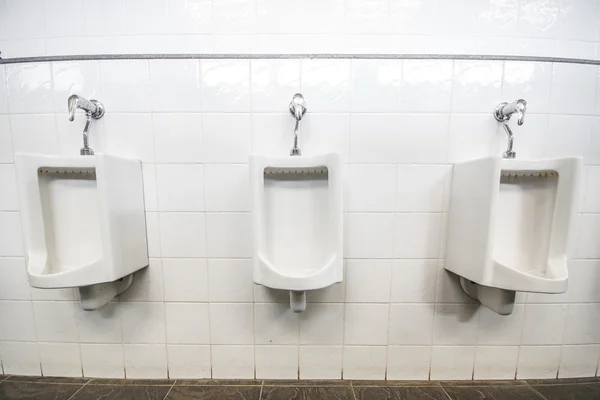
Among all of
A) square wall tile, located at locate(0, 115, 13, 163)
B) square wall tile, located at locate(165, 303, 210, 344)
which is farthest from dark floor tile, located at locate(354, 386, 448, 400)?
square wall tile, located at locate(0, 115, 13, 163)

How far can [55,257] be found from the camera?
81 centimetres

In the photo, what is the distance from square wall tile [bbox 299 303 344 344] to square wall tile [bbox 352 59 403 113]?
79 cm

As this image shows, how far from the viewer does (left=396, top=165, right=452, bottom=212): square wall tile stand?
0.89 m

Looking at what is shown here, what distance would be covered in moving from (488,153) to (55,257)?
163 cm

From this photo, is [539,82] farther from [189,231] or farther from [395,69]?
[189,231]

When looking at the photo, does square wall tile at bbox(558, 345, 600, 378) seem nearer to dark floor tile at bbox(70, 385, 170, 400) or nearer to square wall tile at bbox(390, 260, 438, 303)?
square wall tile at bbox(390, 260, 438, 303)

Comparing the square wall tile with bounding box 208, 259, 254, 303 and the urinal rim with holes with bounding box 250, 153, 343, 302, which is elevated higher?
the urinal rim with holes with bounding box 250, 153, 343, 302

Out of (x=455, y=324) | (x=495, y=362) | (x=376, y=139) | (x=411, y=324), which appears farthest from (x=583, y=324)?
(x=376, y=139)

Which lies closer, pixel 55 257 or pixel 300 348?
pixel 55 257

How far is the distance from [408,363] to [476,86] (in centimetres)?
112

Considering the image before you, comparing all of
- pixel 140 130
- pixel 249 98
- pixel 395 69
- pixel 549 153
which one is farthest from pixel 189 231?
pixel 549 153

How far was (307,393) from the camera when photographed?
0.88 meters

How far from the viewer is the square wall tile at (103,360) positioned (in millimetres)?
958

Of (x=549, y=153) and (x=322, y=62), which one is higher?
(x=322, y=62)
